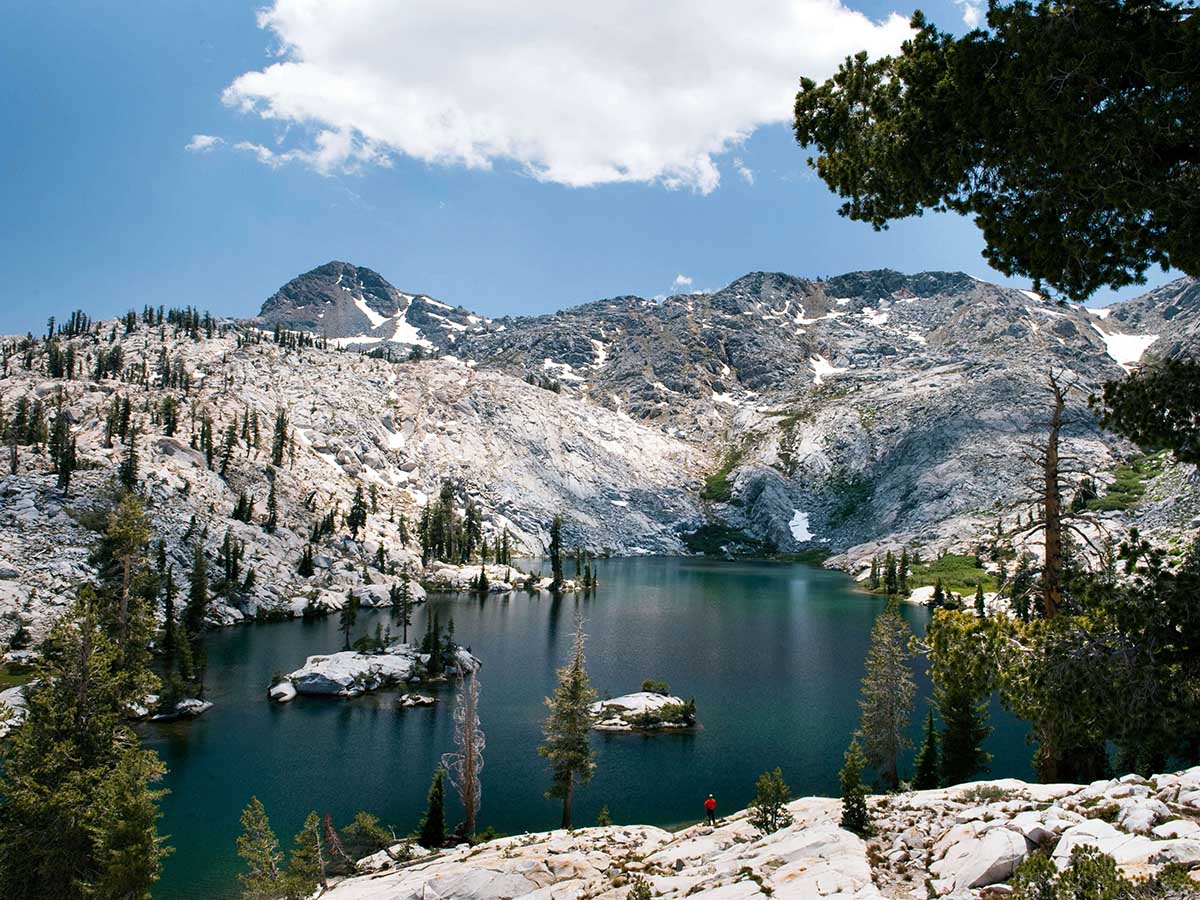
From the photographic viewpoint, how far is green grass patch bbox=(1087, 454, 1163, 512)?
509 ft

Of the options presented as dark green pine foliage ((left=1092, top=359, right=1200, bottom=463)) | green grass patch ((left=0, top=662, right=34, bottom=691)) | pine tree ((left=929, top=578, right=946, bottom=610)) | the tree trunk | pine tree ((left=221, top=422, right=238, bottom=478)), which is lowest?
green grass patch ((left=0, top=662, right=34, bottom=691))

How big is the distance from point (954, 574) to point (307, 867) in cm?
15224

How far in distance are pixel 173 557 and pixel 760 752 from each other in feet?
333

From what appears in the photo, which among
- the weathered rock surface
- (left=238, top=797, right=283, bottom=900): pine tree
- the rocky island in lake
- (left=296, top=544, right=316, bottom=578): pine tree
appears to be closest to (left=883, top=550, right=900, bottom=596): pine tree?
the rocky island in lake

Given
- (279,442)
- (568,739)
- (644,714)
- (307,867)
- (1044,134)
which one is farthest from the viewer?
(279,442)

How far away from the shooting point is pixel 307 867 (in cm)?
3209

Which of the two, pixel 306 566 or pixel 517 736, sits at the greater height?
pixel 306 566

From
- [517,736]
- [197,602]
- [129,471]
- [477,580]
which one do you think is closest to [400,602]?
[477,580]

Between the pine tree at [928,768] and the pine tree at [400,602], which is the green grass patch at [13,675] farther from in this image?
the pine tree at [928,768]

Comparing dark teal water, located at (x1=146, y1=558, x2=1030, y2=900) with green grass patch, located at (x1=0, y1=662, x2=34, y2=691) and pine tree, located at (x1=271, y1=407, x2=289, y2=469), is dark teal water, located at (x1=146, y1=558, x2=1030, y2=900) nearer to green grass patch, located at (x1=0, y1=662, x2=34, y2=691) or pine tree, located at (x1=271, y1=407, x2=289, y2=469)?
green grass patch, located at (x1=0, y1=662, x2=34, y2=691)

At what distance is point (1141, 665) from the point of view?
11375 millimetres

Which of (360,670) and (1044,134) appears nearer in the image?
(1044,134)

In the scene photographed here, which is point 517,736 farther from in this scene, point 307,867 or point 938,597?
point 938,597

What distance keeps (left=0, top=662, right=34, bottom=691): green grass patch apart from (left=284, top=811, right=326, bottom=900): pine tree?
5340 centimetres
